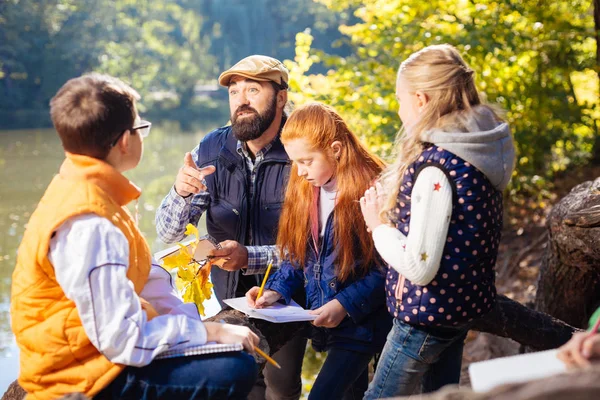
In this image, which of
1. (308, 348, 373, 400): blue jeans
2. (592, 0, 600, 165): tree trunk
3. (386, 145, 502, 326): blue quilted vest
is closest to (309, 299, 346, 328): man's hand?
(308, 348, 373, 400): blue jeans

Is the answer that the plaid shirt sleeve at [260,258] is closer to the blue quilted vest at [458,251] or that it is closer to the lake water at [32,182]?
the blue quilted vest at [458,251]

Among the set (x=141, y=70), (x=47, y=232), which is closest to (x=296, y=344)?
(x=47, y=232)

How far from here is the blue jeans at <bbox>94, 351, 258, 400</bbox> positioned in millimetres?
1688

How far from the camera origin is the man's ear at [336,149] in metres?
2.52

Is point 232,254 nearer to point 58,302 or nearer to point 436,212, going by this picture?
point 436,212

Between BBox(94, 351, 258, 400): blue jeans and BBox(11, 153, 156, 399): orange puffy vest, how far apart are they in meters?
0.05

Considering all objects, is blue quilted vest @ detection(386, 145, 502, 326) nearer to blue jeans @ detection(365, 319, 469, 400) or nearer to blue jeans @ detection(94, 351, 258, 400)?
blue jeans @ detection(365, 319, 469, 400)

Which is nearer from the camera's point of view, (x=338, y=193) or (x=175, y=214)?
(x=338, y=193)

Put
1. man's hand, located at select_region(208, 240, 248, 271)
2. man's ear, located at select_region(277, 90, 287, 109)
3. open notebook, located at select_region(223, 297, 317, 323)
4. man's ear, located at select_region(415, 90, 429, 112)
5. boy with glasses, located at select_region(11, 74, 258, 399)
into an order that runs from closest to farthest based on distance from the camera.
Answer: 1. boy with glasses, located at select_region(11, 74, 258, 399)
2. man's ear, located at select_region(415, 90, 429, 112)
3. open notebook, located at select_region(223, 297, 317, 323)
4. man's hand, located at select_region(208, 240, 248, 271)
5. man's ear, located at select_region(277, 90, 287, 109)

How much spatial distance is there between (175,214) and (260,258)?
0.38 m

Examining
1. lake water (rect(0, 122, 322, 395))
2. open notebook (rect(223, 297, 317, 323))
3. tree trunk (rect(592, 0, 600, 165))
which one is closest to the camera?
open notebook (rect(223, 297, 317, 323))

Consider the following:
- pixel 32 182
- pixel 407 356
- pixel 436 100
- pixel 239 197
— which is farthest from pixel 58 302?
pixel 32 182

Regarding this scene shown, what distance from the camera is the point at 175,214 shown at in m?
2.96

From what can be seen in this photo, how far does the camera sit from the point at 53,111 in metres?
1.66
